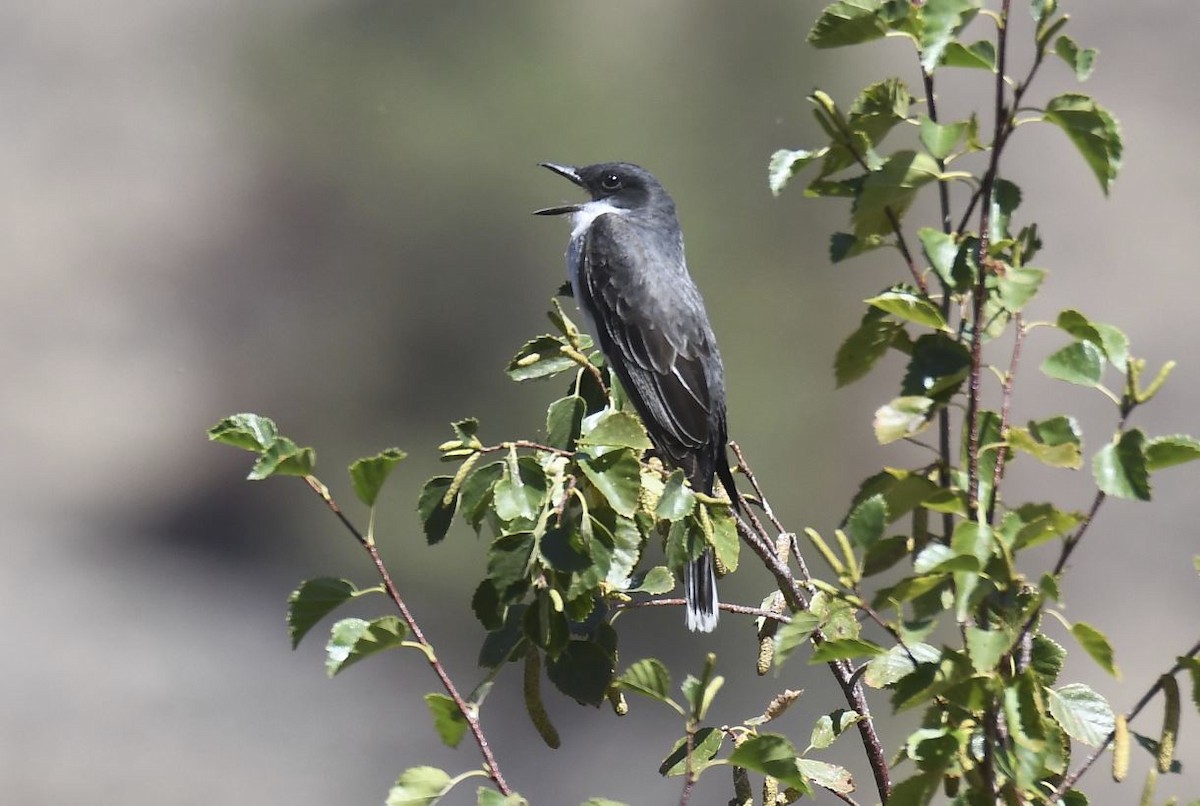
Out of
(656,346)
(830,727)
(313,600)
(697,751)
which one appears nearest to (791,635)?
(697,751)

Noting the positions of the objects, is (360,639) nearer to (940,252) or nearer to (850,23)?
(940,252)

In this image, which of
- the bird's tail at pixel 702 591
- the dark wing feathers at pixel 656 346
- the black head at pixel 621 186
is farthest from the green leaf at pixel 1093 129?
the black head at pixel 621 186

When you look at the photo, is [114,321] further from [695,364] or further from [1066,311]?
[1066,311]

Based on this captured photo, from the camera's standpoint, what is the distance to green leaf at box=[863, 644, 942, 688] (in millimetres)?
1925

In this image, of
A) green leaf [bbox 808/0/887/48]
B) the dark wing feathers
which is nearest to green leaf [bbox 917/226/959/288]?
green leaf [bbox 808/0/887/48]

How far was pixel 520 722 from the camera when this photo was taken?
14.6 meters

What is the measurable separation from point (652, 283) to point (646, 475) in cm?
262

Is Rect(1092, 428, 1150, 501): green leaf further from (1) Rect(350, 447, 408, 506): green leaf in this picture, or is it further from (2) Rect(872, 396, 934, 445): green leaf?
(1) Rect(350, 447, 408, 506): green leaf

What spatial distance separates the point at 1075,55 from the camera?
5.84 ft

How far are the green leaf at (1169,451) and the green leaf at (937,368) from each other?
0.24 meters

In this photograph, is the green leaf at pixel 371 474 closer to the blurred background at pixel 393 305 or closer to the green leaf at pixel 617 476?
the green leaf at pixel 617 476

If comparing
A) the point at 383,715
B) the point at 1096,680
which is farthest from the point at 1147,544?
the point at 383,715

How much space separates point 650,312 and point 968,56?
3.04 meters

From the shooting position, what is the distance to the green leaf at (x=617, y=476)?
200cm
